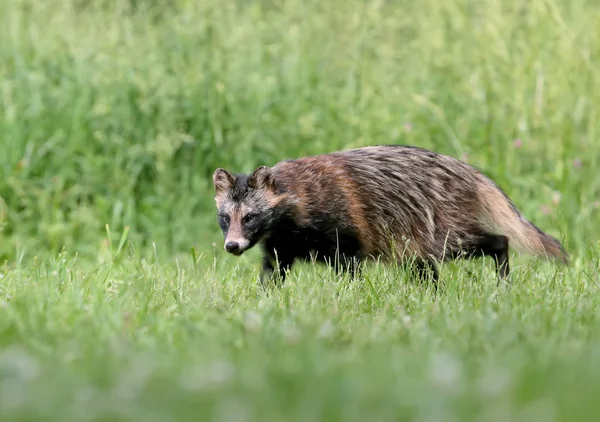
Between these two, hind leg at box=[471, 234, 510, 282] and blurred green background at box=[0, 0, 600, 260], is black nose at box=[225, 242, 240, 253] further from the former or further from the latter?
blurred green background at box=[0, 0, 600, 260]

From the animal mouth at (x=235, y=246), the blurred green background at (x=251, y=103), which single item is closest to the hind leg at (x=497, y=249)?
the blurred green background at (x=251, y=103)

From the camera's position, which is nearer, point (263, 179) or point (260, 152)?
point (263, 179)

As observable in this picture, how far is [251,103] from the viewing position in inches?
335

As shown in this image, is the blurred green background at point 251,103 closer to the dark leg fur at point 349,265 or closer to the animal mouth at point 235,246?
the animal mouth at point 235,246

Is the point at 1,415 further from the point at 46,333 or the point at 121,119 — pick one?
the point at 121,119

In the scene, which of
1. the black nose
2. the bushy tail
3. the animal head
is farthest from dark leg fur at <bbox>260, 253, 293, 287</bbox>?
the bushy tail

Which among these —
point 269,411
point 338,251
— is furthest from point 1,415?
point 338,251

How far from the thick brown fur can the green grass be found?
0.74 ft

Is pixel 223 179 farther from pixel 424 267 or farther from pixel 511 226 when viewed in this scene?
pixel 511 226

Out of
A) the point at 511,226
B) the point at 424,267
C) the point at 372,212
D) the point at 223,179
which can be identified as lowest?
the point at 424,267

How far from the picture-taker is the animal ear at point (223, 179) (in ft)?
20.5

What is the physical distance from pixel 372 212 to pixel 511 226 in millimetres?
1009

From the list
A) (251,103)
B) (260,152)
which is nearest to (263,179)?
(260,152)

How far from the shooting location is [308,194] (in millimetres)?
6059
